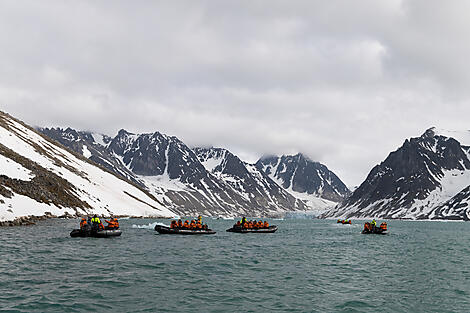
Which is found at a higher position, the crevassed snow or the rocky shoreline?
the crevassed snow

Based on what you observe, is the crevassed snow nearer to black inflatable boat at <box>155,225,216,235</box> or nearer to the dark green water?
black inflatable boat at <box>155,225,216,235</box>

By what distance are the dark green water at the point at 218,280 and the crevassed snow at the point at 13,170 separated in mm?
Result: 55385

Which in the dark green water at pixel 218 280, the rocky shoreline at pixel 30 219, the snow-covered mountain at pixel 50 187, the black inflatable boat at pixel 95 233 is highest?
the snow-covered mountain at pixel 50 187

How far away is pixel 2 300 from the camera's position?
22.5 metres

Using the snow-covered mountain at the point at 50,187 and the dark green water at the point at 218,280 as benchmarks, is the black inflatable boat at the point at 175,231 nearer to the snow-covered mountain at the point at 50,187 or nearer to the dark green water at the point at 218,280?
the dark green water at the point at 218,280

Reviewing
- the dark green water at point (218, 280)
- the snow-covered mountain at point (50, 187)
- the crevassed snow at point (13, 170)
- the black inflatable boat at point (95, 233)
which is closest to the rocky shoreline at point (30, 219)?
the snow-covered mountain at point (50, 187)

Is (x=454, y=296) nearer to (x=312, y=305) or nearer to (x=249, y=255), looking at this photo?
(x=312, y=305)

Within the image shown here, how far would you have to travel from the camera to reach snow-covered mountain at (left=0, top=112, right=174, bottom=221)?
8931cm

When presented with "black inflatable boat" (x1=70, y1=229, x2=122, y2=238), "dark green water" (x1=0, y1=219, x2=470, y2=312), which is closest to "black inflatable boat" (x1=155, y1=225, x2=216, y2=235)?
"black inflatable boat" (x1=70, y1=229, x2=122, y2=238)

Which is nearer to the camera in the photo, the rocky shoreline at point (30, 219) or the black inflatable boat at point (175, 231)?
the rocky shoreline at point (30, 219)

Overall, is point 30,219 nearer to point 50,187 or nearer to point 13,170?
point 13,170

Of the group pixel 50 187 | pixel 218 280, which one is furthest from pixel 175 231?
pixel 50 187

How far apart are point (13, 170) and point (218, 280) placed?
3603 inches

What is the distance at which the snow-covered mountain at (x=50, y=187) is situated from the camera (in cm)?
8931
